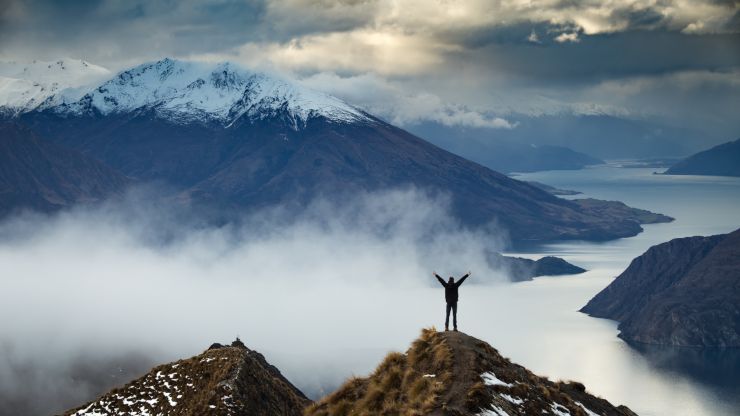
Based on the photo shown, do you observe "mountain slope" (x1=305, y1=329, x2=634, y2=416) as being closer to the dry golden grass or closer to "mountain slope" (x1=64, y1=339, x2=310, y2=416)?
the dry golden grass

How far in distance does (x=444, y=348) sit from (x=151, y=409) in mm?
18025

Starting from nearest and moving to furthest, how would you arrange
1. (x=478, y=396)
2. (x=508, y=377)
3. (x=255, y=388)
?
(x=478, y=396), (x=508, y=377), (x=255, y=388)

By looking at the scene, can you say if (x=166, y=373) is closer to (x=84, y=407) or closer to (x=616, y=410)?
(x=84, y=407)

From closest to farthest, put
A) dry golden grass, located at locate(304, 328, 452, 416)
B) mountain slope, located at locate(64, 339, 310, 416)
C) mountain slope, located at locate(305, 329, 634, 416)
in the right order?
mountain slope, located at locate(305, 329, 634, 416)
dry golden grass, located at locate(304, 328, 452, 416)
mountain slope, located at locate(64, 339, 310, 416)

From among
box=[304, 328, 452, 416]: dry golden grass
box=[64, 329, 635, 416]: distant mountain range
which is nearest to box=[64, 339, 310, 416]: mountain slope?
→ box=[64, 329, 635, 416]: distant mountain range

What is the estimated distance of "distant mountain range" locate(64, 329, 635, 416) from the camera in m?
35.1

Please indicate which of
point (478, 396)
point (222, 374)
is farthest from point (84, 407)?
point (478, 396)

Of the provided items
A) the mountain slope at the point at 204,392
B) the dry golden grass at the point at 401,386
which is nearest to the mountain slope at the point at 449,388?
the dry golden grass at the point at 401,386

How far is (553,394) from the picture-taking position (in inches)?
1564

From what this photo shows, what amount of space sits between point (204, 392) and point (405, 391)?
1635 cm

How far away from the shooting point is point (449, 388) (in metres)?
35.4

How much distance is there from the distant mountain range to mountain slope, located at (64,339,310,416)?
2.0 inches

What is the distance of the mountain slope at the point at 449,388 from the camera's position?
34.4 m

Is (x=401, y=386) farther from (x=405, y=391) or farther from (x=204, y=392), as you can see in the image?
(x=204, y=392)
